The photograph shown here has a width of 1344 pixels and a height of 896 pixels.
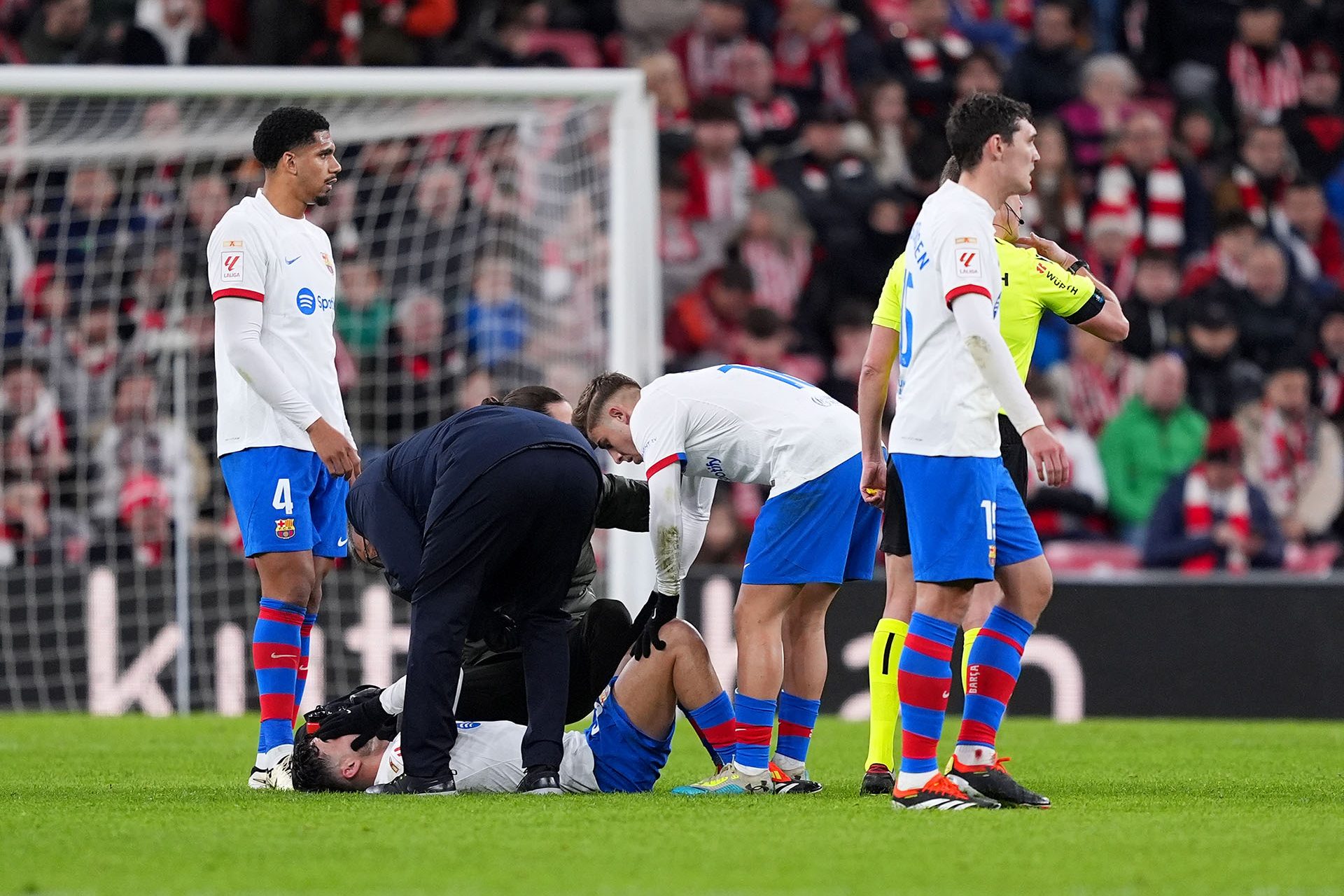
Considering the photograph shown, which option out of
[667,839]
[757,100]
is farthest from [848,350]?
[667,839]

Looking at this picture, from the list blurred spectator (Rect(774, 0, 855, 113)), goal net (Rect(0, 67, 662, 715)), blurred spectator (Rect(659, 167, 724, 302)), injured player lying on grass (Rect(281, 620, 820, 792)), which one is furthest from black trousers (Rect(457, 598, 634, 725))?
blurred spectator (Rect(774, 0, 855, 113))

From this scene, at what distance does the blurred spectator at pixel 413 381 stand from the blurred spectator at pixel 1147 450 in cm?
429

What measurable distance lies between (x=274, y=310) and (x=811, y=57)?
9189 millimetres

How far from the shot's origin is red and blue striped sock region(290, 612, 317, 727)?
20.9 feet

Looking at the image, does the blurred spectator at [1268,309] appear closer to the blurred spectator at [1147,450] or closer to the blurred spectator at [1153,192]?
the blurred spectator at [1153,192]

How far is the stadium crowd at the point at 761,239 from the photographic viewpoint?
452 inches

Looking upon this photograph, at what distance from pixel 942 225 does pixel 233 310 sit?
7.93 feet

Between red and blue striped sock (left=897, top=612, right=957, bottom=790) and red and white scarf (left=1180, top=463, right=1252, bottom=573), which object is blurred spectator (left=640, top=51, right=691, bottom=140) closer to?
red and white scarf (left=1180, top=463, right=1252, bottom=573)

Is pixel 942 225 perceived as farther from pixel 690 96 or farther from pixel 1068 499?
pixel 690 96

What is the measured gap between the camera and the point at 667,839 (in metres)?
4.68

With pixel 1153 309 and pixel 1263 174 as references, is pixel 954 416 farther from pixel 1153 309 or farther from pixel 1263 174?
pixel 1263 174

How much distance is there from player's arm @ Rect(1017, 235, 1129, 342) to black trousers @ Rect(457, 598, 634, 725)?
1.78m

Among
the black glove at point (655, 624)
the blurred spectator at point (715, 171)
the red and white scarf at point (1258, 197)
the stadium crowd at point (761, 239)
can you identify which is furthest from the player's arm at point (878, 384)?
the red and white scarf at point (1258, 197)

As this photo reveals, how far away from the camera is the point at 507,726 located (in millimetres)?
5949
